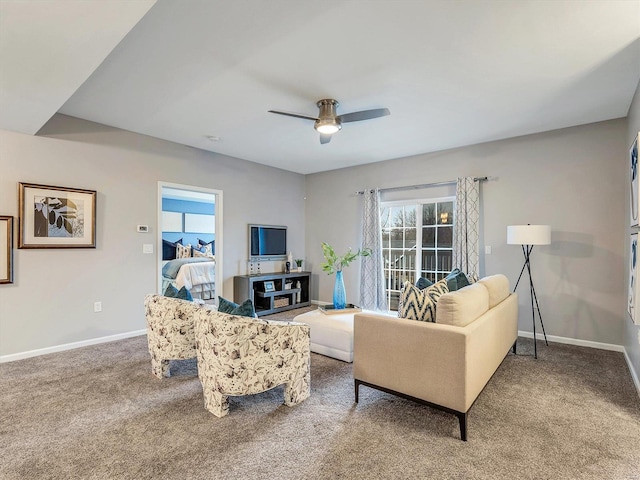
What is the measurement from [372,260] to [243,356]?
377 centimetres

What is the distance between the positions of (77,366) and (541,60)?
4952mm

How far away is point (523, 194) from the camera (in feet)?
14.3

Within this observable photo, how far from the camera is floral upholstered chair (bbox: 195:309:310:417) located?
2.27m

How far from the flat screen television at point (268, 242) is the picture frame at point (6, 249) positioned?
3.07 metres

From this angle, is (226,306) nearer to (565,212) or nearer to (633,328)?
(633,328)

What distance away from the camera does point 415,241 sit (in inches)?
215

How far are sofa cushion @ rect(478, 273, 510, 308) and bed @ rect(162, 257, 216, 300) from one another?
4.83 meters

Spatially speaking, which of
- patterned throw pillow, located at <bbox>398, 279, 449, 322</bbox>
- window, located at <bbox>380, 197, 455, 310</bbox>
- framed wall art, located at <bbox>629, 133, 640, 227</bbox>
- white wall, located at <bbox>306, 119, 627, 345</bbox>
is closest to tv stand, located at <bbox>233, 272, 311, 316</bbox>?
window, located at <bbox>380, 197, 455, 310</bbox>

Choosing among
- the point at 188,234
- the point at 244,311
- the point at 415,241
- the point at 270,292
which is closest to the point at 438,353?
the point at 244,311

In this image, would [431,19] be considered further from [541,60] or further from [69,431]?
[69,431]

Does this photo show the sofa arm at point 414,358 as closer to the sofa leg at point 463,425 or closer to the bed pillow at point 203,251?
the sofa leg at point 463,425

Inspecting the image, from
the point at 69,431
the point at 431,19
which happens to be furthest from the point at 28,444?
the point at 431,19

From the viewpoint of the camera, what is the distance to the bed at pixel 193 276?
6379 millimetres

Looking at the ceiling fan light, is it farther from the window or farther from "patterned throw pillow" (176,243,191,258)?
A: "patterned throw pillow" (176,243,191,258)
